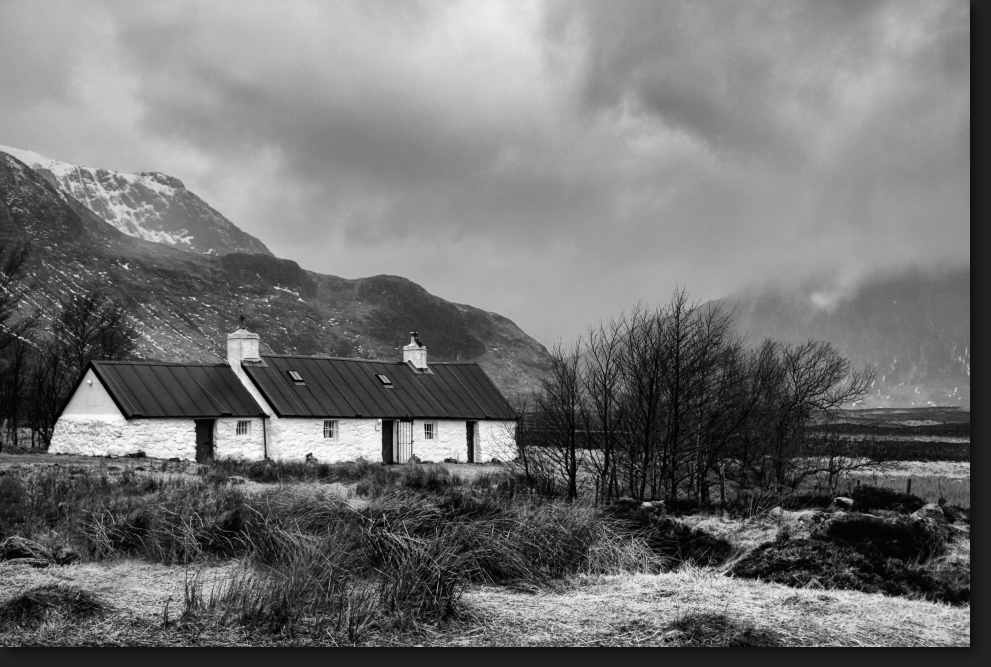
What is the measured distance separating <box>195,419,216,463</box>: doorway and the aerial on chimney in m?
10.4

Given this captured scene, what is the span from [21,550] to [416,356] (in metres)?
31.5

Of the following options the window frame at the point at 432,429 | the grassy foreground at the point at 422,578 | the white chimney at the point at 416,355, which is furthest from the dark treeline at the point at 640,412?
the white chimney at the point at 416,355

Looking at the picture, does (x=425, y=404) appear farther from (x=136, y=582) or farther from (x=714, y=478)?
(x=136, y=582)

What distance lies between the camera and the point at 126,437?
32812 millimetres

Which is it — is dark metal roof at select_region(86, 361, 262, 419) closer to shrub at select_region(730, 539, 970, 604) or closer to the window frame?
the window frame

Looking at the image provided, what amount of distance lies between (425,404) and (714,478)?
681 inches

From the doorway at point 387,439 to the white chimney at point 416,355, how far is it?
407 centimetres

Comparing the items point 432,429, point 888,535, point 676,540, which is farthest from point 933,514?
point 432,429

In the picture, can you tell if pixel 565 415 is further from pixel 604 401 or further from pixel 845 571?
pixel 845 571

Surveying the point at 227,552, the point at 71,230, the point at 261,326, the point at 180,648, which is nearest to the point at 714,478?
the point at 227,552

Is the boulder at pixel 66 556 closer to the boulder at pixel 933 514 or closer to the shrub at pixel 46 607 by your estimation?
the shrub at pixel 46 607

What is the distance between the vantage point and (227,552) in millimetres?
12555


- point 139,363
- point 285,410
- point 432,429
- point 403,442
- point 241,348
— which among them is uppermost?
point 241,348

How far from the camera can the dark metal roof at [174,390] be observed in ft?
110
